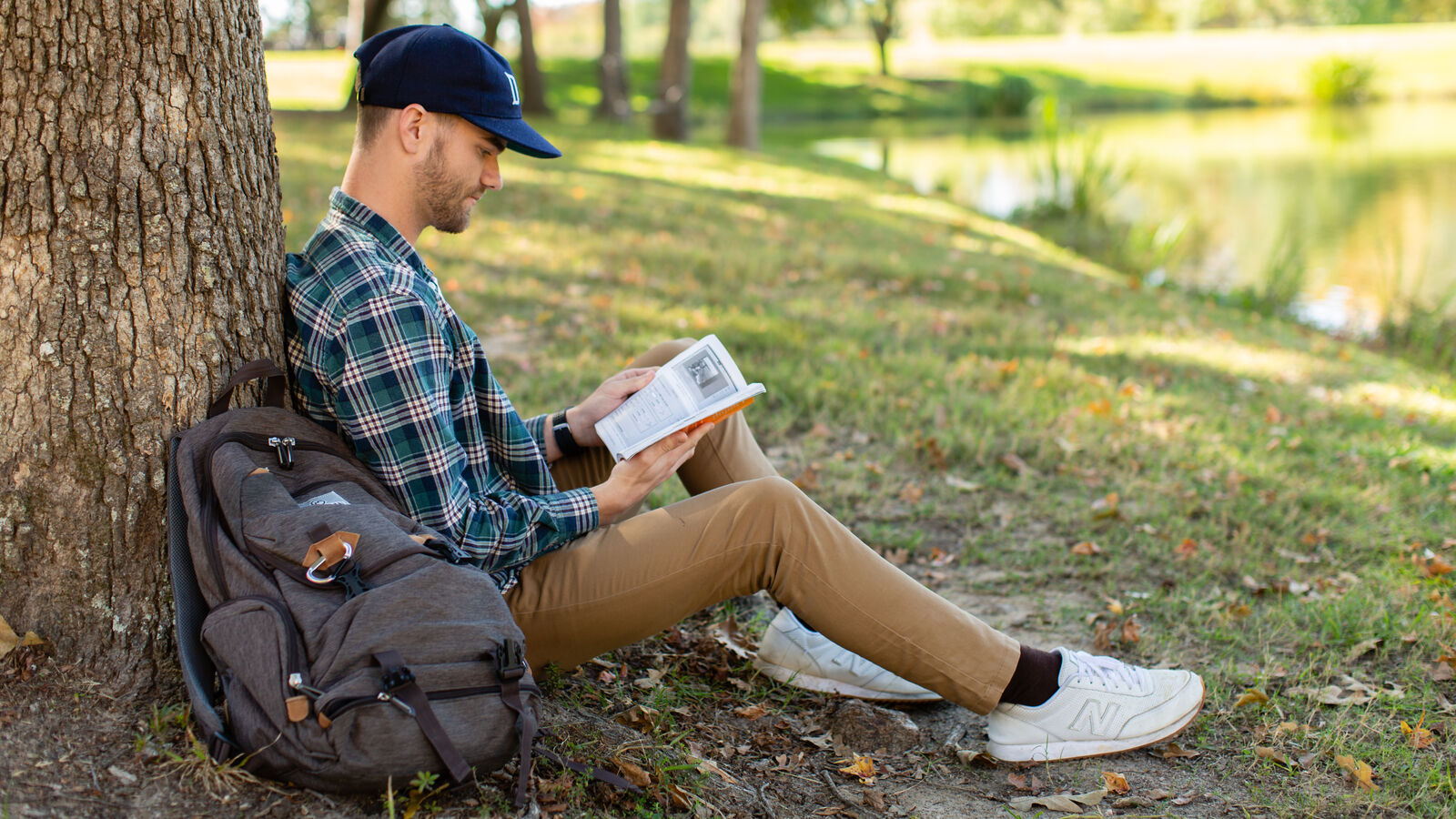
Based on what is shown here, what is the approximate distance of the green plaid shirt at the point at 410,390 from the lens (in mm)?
2236

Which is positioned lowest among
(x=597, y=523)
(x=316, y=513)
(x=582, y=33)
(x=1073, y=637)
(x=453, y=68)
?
(x=1073, y=637)

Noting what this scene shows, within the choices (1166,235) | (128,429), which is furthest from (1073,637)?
(1166,235)

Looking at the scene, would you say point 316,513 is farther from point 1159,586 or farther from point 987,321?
point 987,321

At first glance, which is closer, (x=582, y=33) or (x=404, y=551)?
(x=404, y=551)

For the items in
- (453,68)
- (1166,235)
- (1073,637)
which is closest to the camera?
(453,68)

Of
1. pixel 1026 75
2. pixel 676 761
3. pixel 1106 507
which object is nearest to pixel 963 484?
pixel 1106 507

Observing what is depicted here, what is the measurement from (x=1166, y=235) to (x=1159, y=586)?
28.8ft

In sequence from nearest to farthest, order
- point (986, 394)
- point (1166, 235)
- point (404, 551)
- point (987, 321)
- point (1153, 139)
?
point (404, 551), point (986, 394), point (987, 321), point (1166, 235), point (1153, 139)

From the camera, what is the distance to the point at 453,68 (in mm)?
2395

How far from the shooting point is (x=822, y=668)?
2.98 m

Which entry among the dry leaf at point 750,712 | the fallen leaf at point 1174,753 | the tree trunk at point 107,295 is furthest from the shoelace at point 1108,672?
the tree trunk at point 107,295

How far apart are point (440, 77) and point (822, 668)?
178 centimetres

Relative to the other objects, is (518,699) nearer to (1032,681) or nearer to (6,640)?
(6,640)

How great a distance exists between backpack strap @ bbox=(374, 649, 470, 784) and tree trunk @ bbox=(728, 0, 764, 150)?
16554 mm
